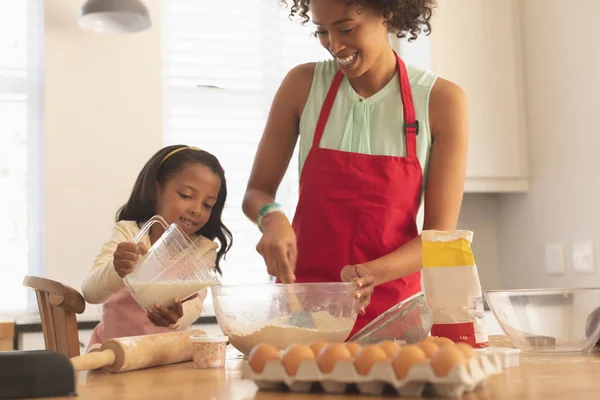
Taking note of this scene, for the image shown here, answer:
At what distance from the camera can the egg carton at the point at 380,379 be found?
0.71 m

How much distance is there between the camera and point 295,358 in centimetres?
78

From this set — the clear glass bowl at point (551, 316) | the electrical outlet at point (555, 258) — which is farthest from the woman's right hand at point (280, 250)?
the electrical outlet at point (555, 258)

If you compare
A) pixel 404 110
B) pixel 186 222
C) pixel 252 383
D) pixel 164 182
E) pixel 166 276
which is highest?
pixel 404 110

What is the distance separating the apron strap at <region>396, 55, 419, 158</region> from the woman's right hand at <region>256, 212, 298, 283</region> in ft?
1.25

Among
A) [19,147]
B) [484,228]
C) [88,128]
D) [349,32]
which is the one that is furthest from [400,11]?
[19,147]

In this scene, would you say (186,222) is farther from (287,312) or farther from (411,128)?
(287,312)

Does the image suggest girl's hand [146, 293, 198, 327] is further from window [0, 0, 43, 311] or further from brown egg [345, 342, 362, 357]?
window [0, 0, 43, 311]

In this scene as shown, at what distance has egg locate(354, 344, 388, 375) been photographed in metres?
0.74

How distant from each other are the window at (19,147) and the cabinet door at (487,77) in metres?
1.61

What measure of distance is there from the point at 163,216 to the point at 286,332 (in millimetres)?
911

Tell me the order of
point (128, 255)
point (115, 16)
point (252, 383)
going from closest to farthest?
point (252, 383) → point (128, 255) → point (115, 16)

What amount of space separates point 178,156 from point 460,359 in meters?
1.40

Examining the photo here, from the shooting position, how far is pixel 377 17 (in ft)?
4.91

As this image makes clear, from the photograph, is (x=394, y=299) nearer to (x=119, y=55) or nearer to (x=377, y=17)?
(x=377, y=17)
